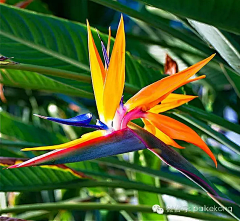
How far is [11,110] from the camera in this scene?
192 cm

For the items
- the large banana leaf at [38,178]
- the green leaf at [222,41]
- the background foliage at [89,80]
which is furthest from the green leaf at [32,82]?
the green leaf at [222,41]

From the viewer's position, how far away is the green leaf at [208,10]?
41 cm

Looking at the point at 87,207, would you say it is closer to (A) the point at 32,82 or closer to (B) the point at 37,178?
(B) the point at 37,178

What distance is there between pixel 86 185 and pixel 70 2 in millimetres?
770

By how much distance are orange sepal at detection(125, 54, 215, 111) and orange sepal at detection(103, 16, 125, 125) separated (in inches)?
0.8

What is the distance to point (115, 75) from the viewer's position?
0.37 meters

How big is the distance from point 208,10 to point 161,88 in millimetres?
114

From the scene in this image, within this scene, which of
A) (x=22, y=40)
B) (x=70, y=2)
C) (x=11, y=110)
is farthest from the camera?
(x=11, y=110)

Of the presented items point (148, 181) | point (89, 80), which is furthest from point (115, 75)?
point (148, 181)

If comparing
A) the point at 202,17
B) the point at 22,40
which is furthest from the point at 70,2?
the point at 202,17

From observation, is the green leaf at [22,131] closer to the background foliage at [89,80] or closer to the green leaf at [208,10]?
the background foliage at [89,80]

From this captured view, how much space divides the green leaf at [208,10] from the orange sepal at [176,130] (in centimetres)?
12

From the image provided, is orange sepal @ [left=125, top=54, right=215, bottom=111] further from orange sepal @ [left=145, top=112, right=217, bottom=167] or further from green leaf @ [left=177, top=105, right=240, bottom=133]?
green leaf @ [left=177, top=105, right=240, bottom=133]

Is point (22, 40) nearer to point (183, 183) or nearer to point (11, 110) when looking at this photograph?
point (183, 183)
